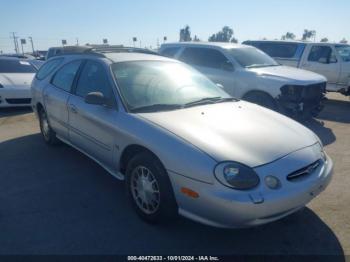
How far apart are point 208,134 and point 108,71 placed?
1.64 meters

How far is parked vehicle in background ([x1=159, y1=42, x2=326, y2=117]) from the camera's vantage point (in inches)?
281

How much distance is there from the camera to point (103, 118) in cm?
385

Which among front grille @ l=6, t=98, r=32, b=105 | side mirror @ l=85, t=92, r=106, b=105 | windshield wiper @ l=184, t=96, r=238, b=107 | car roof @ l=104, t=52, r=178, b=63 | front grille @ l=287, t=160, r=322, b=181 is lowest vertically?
front grille @ l=6, t=98, r=32, b=105

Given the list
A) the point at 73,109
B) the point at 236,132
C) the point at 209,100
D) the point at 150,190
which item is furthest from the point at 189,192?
the point at 73,109

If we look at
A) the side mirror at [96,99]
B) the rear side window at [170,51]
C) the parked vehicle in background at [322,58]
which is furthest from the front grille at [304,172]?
the parked vehicle in background at [322,58]

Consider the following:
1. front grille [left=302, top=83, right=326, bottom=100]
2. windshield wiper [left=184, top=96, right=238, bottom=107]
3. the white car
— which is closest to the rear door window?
front grille [left=302, top=83, right=326, bottom=100]

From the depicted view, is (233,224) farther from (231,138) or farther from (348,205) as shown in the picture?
(348,205)

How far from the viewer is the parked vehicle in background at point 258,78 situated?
23.4 feet

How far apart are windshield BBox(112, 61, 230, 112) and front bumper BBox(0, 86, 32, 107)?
5.83 meters

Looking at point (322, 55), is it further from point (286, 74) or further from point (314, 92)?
point (286, 74)

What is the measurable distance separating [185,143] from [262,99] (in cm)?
492

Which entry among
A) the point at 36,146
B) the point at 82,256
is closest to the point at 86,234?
the point at 82,256

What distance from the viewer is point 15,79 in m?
9.36

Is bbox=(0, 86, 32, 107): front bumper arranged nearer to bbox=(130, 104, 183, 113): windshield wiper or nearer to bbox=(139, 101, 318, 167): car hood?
bbox=(130, 104, 183, 113): windshield wiper
